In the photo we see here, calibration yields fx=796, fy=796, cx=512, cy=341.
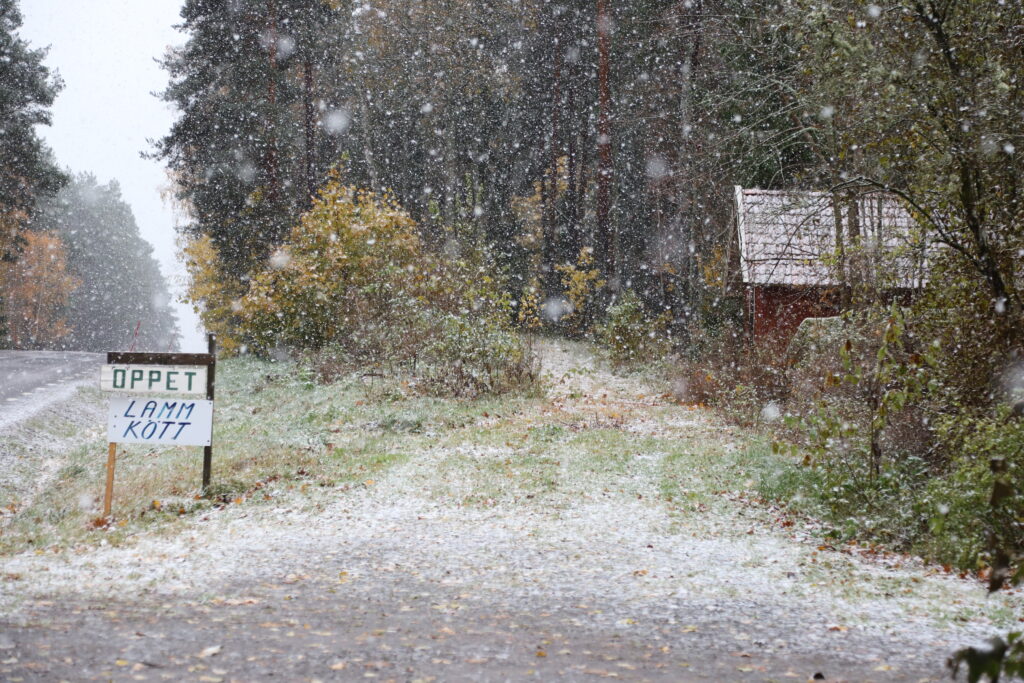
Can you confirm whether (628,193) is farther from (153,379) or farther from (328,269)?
(153,379)

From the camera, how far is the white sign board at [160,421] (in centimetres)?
800

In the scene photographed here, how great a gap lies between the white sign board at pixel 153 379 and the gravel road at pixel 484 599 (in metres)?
1.33

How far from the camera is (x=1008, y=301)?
23.5 feet

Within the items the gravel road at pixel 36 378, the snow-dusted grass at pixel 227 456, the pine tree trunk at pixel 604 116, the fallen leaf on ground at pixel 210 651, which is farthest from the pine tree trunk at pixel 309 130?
the fallen leaf on ground at pixel 210 651

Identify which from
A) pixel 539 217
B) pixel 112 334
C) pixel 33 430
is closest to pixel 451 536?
pixel 33 430

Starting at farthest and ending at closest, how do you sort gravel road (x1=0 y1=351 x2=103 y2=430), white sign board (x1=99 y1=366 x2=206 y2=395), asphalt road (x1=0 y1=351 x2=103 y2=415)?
asphalt road (x1=0 y1=351 x2=103 y2=415)
gravel road (x1=0 y1=351 x2=103 y2=430)
white sign board (x1=99 y1=366 x2=206 y2=395)

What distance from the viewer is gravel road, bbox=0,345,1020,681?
4238 mm

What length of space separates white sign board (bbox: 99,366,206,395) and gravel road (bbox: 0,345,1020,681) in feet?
4.35

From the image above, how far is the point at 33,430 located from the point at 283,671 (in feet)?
35.2

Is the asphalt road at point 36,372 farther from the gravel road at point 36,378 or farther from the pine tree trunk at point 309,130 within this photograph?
the pine tree trunk at point 309,130

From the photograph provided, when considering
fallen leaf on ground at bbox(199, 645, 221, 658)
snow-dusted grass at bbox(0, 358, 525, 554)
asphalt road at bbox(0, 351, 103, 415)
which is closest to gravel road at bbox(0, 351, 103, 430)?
asphalt road at bbox(0, 351, 103, 415)

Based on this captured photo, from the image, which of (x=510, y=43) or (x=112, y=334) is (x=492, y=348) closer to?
(x=510, y=43)

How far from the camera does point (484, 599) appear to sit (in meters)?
5.52

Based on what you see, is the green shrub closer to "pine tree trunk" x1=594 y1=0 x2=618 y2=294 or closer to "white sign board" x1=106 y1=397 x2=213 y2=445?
"pine tree trunk" x1=594 y1=0 x2=618 y2=294
